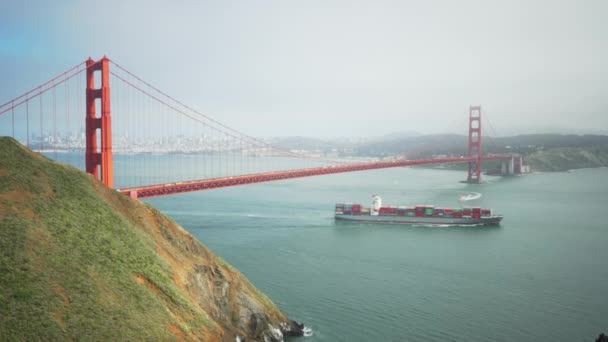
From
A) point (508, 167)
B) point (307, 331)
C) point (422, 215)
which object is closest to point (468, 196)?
point (422, 215)

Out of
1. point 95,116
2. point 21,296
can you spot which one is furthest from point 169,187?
point 21,296

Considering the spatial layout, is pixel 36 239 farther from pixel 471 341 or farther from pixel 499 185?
pixel 499 185

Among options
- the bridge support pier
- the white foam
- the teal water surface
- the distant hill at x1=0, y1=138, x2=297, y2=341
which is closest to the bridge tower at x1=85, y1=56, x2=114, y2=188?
the distant hill at x1=0, y1=138, x2=297, y2=341

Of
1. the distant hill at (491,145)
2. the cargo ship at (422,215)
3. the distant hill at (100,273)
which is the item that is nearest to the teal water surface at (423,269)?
the cargo ship at (422,215)

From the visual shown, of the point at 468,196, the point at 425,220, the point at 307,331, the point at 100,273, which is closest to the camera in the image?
the point at 100,273

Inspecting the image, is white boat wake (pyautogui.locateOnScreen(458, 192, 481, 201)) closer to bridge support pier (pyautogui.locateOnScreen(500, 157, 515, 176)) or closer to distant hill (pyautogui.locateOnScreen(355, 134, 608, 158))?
bridge support pier (pyautogui.locateOnScreen(500, 157, 515, 176))

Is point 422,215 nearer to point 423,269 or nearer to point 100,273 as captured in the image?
point 423,269
